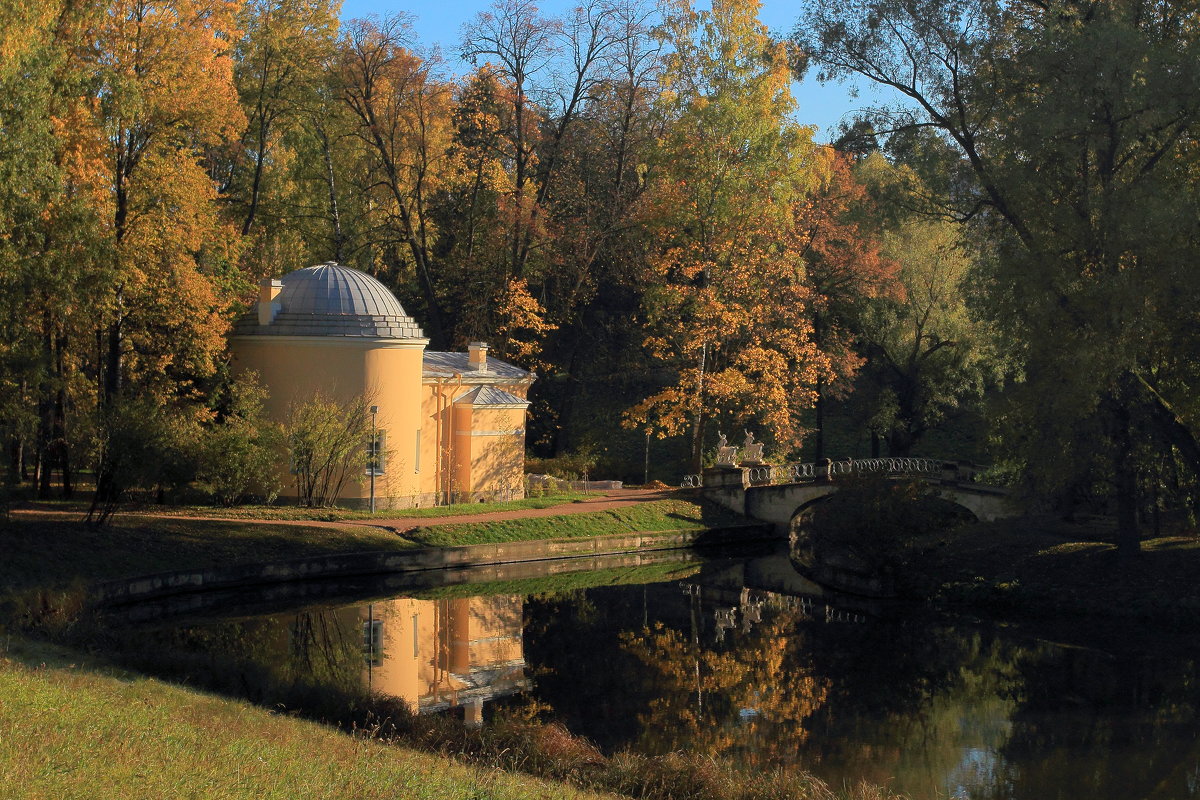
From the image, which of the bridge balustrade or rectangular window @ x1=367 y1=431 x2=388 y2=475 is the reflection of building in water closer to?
rectangular window @ x1=367 y1=431 x2=388 y2=475

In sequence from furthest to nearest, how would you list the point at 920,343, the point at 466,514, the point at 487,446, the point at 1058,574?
the point at 920,343 < the point at 487,446 < the point at 466,514 < the point at 1058,574

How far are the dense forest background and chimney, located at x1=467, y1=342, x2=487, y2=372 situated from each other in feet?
14.6

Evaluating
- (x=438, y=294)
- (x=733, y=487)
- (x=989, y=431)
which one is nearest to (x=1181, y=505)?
(x=989, y=431)

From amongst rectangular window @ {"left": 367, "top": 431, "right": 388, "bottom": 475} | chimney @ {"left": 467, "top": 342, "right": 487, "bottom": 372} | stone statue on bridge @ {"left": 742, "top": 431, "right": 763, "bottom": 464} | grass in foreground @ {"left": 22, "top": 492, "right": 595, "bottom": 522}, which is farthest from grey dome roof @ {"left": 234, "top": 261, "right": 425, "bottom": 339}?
stone statue on bridge @ {"left": 742, "top": 431, "right": 763, "bottom": 464}

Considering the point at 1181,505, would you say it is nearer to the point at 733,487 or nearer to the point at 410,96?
the point at 733,487

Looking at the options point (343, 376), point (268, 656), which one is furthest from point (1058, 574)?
point (343, 376)

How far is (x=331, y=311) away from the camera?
30.4 meters

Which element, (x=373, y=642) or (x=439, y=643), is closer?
(x=373, y=642)

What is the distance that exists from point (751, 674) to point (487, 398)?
1517cm

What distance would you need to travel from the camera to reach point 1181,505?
86.8 feet

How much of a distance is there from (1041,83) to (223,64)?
18.6 m

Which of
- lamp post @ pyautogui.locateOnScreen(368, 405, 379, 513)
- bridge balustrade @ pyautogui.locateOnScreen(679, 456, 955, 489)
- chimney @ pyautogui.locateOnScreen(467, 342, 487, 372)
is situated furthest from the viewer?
bridge balustrade @ pyautogui.locateOnScreen(679, 456, 955, 489)

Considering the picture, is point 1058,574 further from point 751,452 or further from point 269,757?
point 269,757

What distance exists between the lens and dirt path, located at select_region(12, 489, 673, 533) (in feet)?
89.0
